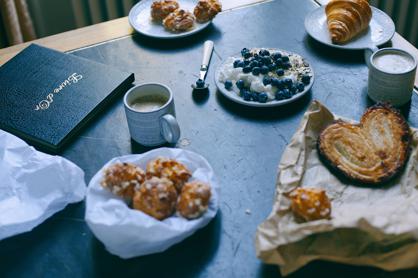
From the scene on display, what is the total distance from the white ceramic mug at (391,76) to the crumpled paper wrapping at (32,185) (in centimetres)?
67

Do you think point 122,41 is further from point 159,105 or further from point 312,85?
point 312,85

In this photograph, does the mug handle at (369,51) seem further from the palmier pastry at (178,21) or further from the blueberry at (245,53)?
the palmier pastry at (178,21)

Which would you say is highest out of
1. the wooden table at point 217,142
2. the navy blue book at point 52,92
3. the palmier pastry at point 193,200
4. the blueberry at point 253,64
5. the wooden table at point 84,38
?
the palmier pastry at point 193,200

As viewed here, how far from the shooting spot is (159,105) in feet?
4.25

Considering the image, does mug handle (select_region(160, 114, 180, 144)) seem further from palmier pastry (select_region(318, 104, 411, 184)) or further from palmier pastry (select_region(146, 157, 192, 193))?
palmier pastry (select_region(318, 104, 411, 184))

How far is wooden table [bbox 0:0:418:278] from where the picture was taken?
40.4 inches

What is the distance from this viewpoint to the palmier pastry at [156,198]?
3.35 feet

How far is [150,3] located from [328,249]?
1.07 metres

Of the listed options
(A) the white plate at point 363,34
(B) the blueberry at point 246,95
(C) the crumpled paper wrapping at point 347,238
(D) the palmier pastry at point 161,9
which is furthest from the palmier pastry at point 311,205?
(D) the palmier pastry at point 161,9

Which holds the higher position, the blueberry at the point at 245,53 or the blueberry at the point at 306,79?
the blueberry at the point at 245,53

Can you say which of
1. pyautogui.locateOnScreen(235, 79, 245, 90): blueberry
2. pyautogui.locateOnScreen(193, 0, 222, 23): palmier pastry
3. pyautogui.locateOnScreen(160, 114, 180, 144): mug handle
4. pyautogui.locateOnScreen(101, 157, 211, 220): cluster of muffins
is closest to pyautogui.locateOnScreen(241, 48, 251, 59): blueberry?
pyautogui.locateOnScreen(235, 79, 245, 90): blueberry

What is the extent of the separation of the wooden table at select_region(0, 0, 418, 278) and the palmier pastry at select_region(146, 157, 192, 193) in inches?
3.9

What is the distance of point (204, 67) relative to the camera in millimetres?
1509

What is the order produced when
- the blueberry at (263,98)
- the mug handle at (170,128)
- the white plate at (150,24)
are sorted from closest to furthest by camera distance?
the mug handle at (170,128) → the blueberry at (263,98) → the white plate at (150,24)
